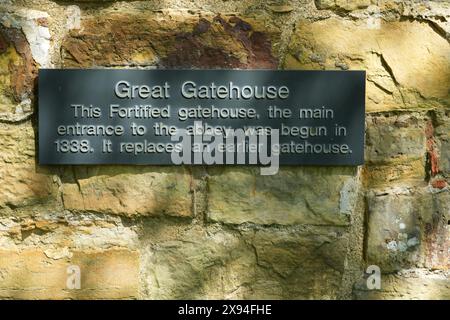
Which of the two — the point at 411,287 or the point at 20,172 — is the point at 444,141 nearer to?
the point at 411,287

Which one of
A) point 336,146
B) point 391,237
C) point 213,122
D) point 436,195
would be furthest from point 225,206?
point 436,195

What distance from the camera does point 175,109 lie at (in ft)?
4.61

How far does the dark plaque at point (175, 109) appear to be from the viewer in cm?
140

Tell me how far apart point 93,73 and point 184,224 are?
1.67 feet

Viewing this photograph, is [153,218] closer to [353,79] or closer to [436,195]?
[353,79]

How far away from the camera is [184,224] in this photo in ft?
4.78

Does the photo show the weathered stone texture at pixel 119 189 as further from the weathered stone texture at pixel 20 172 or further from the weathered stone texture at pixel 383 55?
the weathered stone texture at pixel 383 55

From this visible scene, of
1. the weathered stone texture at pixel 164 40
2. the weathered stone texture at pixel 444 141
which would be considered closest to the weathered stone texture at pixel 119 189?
the weathered stone texture at pixel 164 40

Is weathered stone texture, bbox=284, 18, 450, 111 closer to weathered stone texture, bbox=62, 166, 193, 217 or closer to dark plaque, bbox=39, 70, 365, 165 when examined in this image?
dark plaque, bbox=39, 70, 365, 165

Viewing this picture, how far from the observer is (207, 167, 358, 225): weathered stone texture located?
144 cm

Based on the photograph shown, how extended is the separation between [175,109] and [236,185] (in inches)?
11.1

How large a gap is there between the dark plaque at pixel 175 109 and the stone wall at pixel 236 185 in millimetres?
45

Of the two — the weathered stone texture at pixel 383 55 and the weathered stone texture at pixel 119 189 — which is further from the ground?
the weathered stone texture at pixel 383 55

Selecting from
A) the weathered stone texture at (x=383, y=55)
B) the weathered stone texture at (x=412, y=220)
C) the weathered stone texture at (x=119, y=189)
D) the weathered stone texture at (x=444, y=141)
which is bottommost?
the weathered stone texture at (x=412, y=220)
